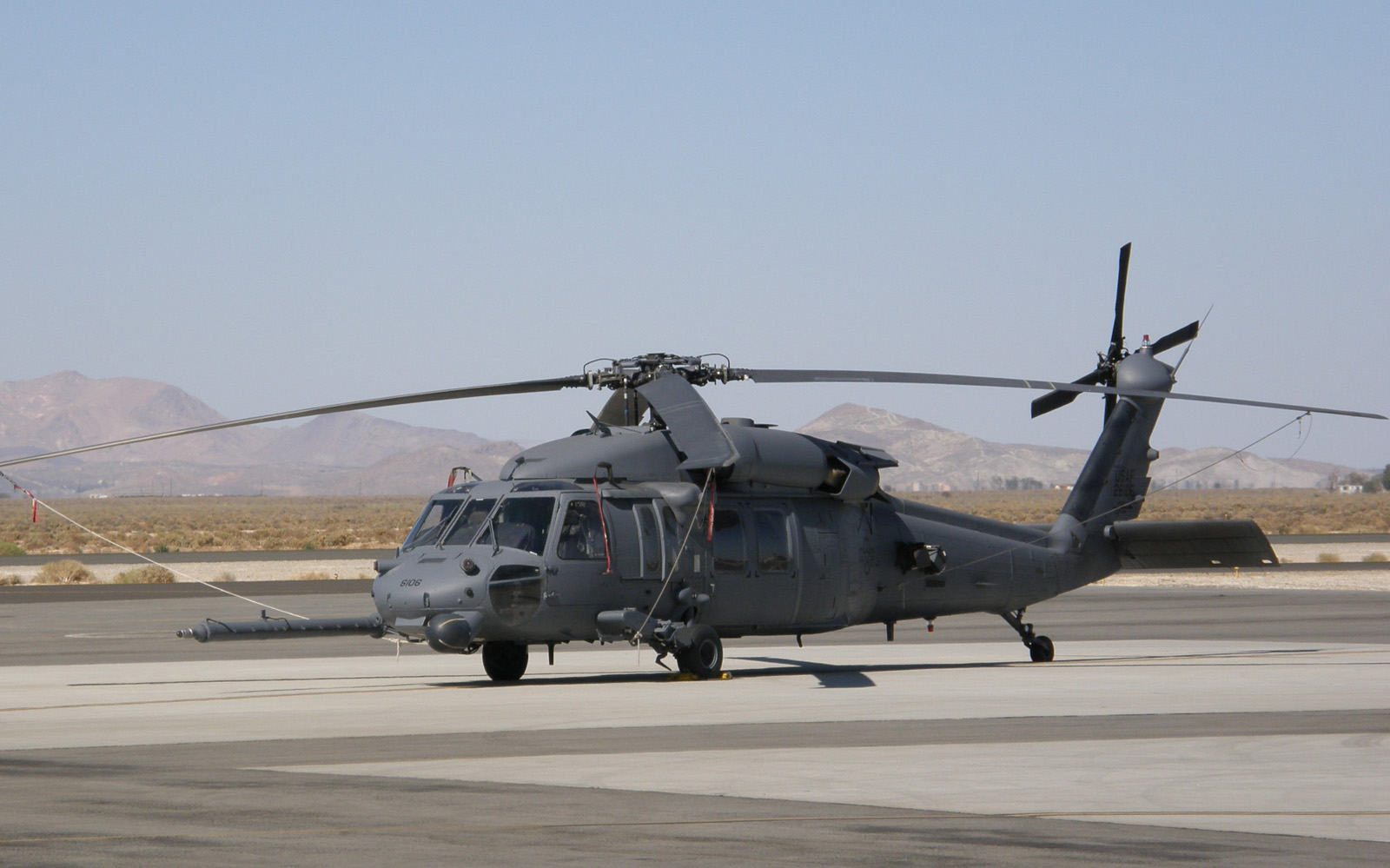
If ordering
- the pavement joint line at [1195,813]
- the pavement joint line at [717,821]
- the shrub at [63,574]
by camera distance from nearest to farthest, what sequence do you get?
the pavement joint line at [717,821] → the pavement joint line at [1195,813] → the shrub at [63,574]

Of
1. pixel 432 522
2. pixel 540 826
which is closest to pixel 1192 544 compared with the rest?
pixel 432 522

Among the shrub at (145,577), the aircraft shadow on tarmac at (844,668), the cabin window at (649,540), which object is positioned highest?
the cabin window at (649,540)

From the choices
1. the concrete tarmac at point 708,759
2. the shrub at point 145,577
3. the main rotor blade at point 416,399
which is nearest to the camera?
the concrete tarmac at point 708,759

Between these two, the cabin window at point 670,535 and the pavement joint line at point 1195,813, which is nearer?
the pavement joint line at point 1195,813

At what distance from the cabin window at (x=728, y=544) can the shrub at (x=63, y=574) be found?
38.8m

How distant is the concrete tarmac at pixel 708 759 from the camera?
9.41 metres

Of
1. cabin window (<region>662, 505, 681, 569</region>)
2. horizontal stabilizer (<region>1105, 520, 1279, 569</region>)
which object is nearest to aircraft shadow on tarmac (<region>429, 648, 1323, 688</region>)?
horizontal stabilizer (<region>1105, 520, 1279, 569</region>)

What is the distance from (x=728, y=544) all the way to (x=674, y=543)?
2.69 ft

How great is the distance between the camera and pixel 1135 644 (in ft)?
92.4

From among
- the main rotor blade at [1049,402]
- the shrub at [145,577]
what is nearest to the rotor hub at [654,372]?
the main rotor blade at [1049,402]

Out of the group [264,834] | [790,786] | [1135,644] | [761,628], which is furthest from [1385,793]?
[1135,644]

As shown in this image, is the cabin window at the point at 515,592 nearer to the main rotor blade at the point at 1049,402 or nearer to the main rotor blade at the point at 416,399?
the main rotor blade at the point at 416,399

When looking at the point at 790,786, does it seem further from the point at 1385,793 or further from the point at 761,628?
the point at 761,628

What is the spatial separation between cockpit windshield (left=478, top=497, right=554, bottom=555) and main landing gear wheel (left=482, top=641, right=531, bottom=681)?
2.01 metres
